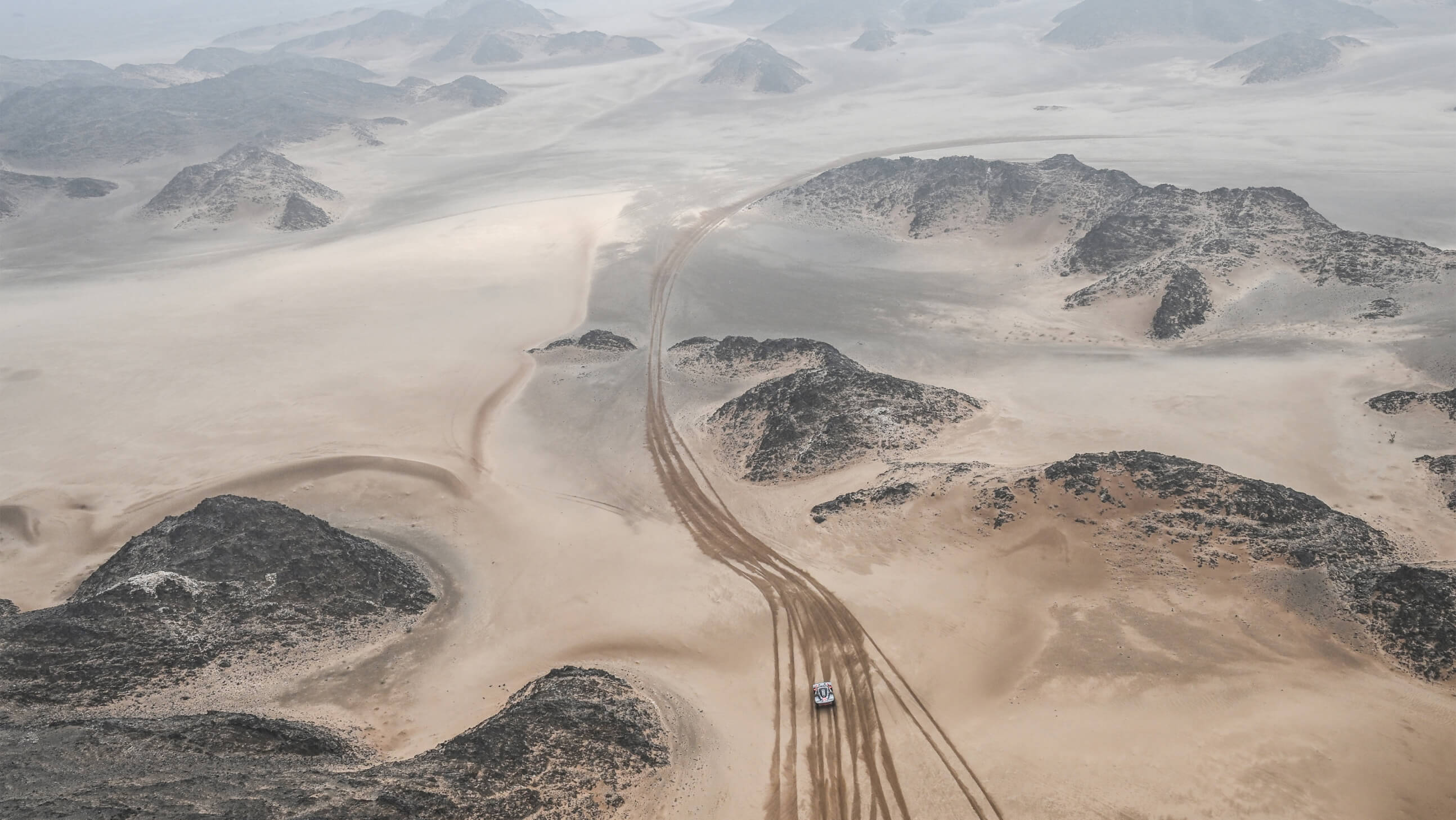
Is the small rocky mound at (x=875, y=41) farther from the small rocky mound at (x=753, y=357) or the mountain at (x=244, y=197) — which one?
the small rocky mound at (x=753, y=357)

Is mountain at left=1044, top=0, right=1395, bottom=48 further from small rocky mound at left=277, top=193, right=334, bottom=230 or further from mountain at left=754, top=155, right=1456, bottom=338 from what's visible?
small rocky mound at left=277, top=193, right=334, bottom=230

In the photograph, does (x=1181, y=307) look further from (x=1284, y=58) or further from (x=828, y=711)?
(x=1284, y=58)

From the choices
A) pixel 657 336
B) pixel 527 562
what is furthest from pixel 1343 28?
pixel 527 562

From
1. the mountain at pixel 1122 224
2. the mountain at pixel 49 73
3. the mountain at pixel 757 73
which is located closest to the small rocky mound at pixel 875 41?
the mountain at pixel 757 73

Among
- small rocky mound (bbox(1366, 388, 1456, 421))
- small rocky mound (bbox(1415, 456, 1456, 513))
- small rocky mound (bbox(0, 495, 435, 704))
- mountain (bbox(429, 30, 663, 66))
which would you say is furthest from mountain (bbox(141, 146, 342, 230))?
mountain (bbox(429, 30, 663, 66))

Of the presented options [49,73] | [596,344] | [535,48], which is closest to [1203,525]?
[596,344]

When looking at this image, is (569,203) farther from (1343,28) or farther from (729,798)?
(1343,28)

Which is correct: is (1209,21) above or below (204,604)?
above
